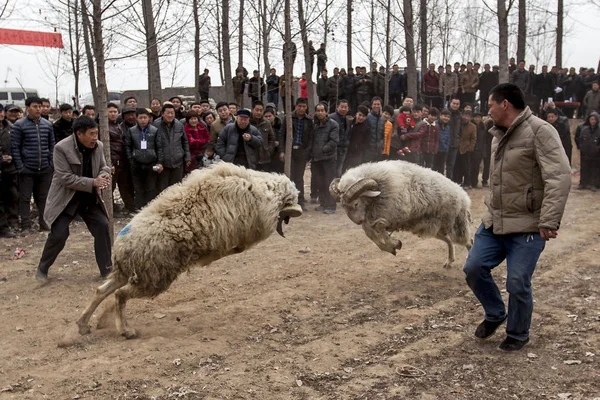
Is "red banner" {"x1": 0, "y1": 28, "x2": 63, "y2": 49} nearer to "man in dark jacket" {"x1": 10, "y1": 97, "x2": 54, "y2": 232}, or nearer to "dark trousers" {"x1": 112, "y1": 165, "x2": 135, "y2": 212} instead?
"dark trousers" {"x1": 112, "y1": 165, "x2": 135, "y2": 212}

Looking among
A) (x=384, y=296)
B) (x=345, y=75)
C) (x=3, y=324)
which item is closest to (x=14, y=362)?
(x=3, y=324)

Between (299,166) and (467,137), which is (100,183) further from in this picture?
(467,137)

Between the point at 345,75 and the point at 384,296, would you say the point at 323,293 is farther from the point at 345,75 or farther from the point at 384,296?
the point at 345,75

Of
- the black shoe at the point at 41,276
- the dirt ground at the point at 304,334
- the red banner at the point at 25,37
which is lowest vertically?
the dirt ground at the point at 304,334

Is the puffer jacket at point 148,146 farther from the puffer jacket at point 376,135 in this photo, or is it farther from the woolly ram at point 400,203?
the puffer jacket at point 376,135

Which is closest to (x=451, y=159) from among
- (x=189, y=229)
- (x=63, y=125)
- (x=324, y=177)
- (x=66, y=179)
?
(x=324, y=177)

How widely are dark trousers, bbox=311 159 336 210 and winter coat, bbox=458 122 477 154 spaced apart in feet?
14.0

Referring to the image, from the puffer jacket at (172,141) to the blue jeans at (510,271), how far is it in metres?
6.71

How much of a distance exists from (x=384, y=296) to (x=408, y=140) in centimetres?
690

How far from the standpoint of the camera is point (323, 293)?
676 cm

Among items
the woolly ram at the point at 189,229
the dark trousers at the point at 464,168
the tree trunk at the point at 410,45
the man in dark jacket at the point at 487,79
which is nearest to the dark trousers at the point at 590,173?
the dark trousers at the point at 464,168

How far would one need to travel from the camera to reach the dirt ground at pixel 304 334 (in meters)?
4.45

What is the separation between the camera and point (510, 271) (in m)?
4.85

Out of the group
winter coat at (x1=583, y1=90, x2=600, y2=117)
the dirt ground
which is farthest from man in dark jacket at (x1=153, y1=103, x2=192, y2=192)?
winter coat at (x1=583, y1=90, x2=600, y2=117)
